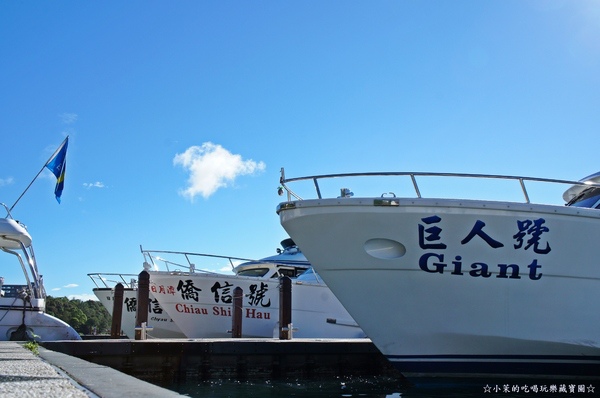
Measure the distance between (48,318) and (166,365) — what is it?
411cm

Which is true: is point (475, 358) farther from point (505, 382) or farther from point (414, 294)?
point (414, 294)

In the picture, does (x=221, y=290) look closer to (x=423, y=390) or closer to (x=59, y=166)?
(x=59, y=166)

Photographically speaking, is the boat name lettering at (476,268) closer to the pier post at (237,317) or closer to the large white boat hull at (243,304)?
the pier post at (237,317)

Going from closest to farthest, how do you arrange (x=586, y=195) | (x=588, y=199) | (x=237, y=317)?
(x=588, y=199), (x=586, y=195), (x=237, y=317)

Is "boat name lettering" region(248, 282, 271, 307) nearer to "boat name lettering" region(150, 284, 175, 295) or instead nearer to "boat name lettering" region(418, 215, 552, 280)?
"boat name lettering" region(150, 284, 175, 295)

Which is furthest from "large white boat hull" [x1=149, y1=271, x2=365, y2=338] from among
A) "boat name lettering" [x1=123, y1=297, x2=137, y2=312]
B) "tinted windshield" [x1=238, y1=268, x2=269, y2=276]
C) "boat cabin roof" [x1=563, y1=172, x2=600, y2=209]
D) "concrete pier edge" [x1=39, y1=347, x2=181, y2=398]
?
"concrete pier edge" [x1=39, y1=347, x2=181, y2=398]

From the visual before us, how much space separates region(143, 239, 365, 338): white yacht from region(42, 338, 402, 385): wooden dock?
4.60 m

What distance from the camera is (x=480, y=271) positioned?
285 inches

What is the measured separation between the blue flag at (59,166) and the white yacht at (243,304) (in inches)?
108

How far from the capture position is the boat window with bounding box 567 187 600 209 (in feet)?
27.0

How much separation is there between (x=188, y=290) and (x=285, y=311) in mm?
4241

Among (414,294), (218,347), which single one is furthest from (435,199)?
(218,347)

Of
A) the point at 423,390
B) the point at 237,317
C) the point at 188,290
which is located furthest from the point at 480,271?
the point at 188,290

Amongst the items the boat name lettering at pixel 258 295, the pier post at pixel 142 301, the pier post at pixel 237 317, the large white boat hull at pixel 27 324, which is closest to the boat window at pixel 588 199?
the pier post at pixel 237 317
